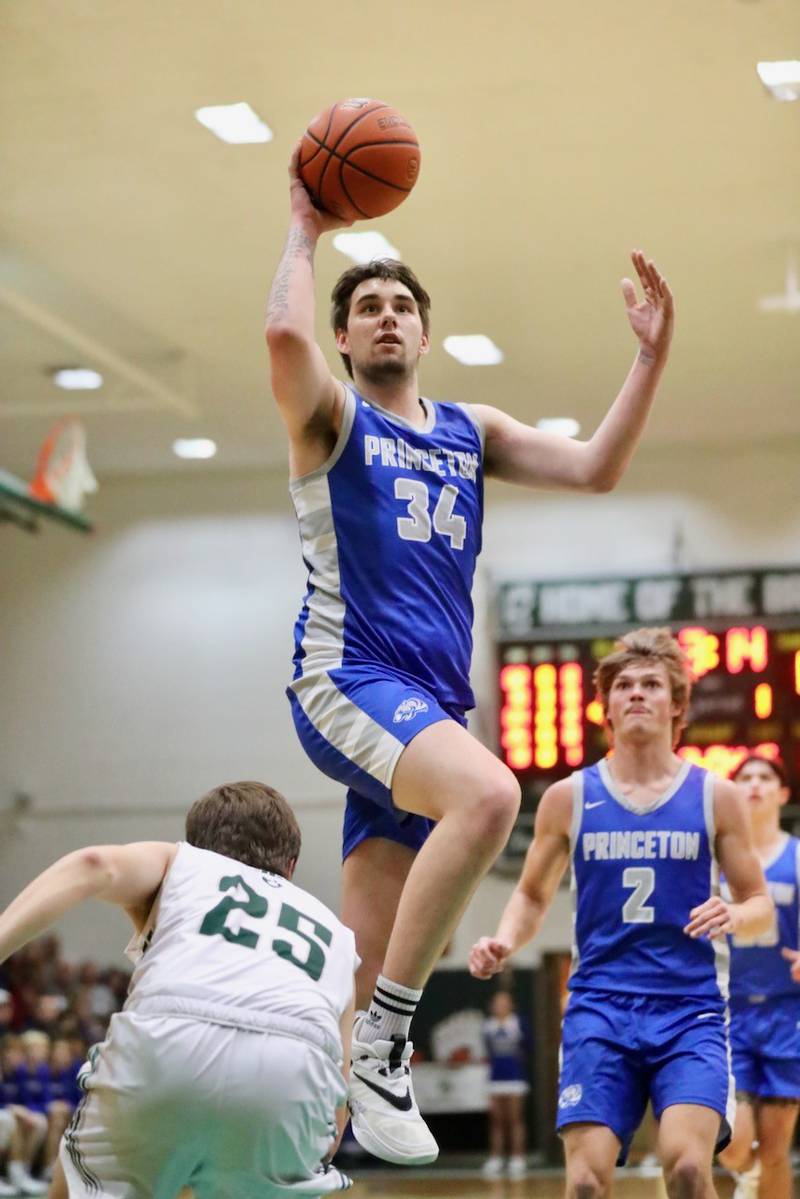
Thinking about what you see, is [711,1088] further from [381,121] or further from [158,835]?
[158,835]

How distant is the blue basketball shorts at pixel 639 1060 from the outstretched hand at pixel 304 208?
2667 millimetres

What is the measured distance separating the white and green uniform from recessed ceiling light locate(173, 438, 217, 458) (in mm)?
15366

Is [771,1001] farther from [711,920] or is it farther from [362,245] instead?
[362,245]

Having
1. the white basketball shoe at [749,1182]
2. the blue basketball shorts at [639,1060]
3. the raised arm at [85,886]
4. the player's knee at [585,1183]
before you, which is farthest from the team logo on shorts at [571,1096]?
the white basketball shoe at [749,1182]

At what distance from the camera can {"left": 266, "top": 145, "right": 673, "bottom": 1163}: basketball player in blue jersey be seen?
161 inches

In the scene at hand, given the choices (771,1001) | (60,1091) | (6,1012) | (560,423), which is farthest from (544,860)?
(560,423)

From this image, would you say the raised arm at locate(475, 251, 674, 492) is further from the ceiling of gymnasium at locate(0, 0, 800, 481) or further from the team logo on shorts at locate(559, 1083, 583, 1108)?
the ceiling of gymnasium at locate(0, 0, 800, 481)

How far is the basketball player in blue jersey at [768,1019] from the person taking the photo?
782 cm

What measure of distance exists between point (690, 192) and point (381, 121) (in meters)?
8.13

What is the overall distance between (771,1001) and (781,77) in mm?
5771

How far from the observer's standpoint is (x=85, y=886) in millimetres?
3316

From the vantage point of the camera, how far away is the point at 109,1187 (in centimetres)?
357

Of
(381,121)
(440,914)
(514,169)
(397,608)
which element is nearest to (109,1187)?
(440,914)

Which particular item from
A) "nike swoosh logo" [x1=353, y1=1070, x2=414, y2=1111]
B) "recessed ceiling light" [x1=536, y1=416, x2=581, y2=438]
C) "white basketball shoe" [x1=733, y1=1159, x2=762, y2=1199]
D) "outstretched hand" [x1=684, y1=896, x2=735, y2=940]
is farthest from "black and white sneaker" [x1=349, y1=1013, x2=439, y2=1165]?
"recessed ceiling light" [x1=536, y1=416, x2=581, y2=438]
